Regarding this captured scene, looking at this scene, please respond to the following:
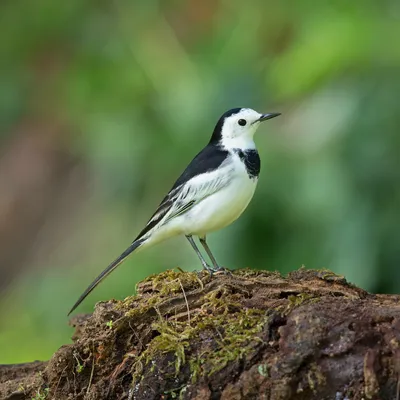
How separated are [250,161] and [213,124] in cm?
185

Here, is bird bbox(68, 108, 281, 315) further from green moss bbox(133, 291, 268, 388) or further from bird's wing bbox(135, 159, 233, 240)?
green moss bbox(133, 291, 268, 388)

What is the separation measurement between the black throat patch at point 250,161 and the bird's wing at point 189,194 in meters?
0.12

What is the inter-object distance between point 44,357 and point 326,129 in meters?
2.59

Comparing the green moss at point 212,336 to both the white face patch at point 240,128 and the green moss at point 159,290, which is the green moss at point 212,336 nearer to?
the green moss at point 159,290

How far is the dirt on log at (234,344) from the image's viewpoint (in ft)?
8.75

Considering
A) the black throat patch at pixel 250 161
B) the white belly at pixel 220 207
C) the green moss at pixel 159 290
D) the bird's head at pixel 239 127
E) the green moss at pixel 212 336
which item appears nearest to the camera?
the green moss at pixel 212 336

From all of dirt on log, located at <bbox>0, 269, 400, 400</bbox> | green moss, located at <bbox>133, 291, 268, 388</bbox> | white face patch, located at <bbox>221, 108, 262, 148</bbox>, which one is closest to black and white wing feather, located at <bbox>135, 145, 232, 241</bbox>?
white face patch, located at <bbox>221, 108, 262, 148</bbox>

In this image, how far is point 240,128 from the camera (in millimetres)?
4238

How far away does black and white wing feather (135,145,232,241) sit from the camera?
396 centimetres

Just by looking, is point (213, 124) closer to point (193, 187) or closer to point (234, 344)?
point (193, 187)

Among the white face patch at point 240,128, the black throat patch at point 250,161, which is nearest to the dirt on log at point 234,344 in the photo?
the black throat patch at point 250,161

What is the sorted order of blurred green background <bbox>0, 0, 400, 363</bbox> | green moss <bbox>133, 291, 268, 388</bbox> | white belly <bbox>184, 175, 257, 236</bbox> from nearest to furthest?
green moss <bbox>133, 291, 268, 388</bbox>, white belly <bbox>184, 175, 257, 236</bbox>, blurred green background <bbox>0, 0, 400, 363</bbox>

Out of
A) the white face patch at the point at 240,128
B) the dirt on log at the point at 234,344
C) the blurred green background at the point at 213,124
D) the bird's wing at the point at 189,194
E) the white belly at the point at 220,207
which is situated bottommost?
the dirt on log at the point at 234,344

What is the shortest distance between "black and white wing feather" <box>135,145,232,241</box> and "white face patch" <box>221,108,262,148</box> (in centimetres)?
12
